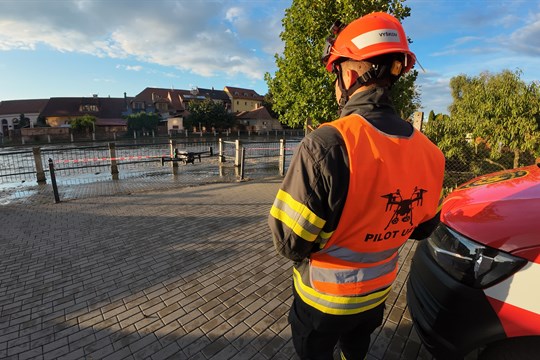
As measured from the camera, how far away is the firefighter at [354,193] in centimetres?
121

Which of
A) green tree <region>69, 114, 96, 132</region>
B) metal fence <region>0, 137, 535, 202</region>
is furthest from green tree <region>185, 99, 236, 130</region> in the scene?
metal fence <region>0, 137, 535, 202</region>

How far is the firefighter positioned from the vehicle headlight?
0.52 m

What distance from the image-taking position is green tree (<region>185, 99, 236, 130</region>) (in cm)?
4894

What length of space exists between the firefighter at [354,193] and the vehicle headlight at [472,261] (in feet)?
1.70

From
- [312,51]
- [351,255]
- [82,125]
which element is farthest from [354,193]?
[82,125]

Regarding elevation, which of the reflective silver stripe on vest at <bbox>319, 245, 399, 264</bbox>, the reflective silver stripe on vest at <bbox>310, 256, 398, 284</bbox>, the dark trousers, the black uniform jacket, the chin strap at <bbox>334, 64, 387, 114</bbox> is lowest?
the dark trousers

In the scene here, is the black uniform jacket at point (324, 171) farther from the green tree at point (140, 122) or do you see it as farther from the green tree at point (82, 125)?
the green tree at point (140, 122)

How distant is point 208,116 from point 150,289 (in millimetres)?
48449

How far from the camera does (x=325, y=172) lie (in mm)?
1182

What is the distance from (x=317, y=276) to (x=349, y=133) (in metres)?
0.71

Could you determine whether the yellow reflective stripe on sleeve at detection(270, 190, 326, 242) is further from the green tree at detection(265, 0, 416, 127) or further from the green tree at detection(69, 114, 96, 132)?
the green tree at detection(69, 114, 96, 132)

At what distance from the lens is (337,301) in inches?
56.6

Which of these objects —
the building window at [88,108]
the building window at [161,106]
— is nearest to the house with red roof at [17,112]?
the building window at [88,108]

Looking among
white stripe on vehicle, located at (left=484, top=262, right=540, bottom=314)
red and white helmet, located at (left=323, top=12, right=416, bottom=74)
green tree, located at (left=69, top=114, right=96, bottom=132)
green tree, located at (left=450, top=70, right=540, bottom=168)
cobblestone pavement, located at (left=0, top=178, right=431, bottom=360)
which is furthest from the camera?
green tree, located at (left=69, top=114, right=96, bottom=132)
